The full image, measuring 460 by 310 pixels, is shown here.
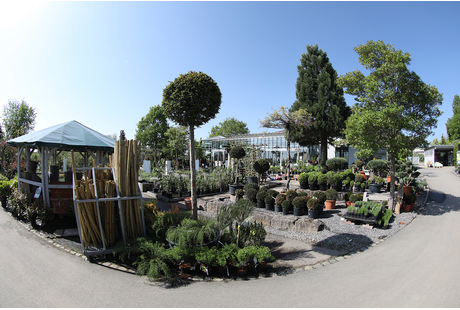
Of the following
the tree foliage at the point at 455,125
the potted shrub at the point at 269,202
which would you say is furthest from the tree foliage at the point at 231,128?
the potted shrub at the point at 269,202

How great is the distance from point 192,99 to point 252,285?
353 cm

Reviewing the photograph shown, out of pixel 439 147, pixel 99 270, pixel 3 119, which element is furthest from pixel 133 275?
pixel 439 147

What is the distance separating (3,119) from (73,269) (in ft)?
90.0

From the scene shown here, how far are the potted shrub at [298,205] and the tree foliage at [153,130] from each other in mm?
26436

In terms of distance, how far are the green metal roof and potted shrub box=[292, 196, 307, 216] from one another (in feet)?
20.0

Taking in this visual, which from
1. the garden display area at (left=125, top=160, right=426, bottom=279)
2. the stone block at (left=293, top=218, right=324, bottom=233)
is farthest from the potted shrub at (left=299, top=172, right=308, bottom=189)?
the stone block at (left=293, top=218, right=324, bottom=233)

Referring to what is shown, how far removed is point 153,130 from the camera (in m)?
31.3

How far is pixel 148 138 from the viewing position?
3120 cm

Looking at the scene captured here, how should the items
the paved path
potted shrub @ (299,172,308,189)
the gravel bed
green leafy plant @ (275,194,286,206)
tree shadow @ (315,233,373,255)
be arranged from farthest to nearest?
1. potted shrub @ (299,172,308,189)
2. green leafy plant @ (275,194,286,206)
3. the gravel bed
4. tree shadow @ (315,233,373,255)
5. the paved path

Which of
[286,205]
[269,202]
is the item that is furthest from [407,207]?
[269,202]

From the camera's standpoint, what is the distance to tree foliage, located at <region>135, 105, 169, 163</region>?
103 feet

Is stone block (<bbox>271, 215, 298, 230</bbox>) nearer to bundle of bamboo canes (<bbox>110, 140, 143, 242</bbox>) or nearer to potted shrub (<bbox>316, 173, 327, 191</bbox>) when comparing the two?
bundle of bamboo canes (<bbox>110, 140, 143, 242</bbox>)

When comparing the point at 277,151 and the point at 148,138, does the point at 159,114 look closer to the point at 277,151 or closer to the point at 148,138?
the point at 148,138

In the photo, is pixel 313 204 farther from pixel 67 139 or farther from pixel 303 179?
pixel 67 139
